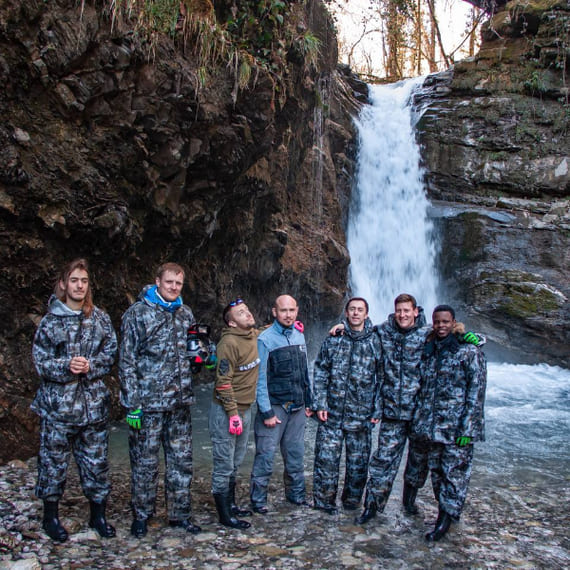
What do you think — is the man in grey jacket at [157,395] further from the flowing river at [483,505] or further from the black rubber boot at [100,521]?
the flowing river at [483,505]

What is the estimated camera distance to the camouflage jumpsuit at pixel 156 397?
4047 millimetres

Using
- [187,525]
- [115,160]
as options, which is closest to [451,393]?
[187,525]

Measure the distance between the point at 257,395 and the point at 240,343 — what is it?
0.55 meters

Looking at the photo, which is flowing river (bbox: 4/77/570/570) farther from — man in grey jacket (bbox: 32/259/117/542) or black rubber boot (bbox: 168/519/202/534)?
man in grey jacket (bbox: 32/259/117/542)

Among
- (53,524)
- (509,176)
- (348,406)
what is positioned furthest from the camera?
(509,176)

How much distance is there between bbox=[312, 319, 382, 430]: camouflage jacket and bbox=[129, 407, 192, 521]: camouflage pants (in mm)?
A: 1301

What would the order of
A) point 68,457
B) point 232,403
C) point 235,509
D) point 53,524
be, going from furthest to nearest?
point 235,509 → point 232,403 → point 68,457 → point 53,524

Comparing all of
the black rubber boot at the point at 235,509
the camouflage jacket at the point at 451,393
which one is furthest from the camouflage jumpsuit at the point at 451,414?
the black rubber boot at the point at 235,509

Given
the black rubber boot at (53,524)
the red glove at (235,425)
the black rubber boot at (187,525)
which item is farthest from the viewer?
the red glove at (235,425)

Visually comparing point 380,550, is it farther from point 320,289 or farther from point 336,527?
point 320,289

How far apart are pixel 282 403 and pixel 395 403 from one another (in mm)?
1068

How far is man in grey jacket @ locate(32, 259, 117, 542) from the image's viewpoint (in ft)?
12.6

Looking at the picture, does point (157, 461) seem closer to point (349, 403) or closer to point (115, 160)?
point (349, 403)

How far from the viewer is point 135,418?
390 centimetres
